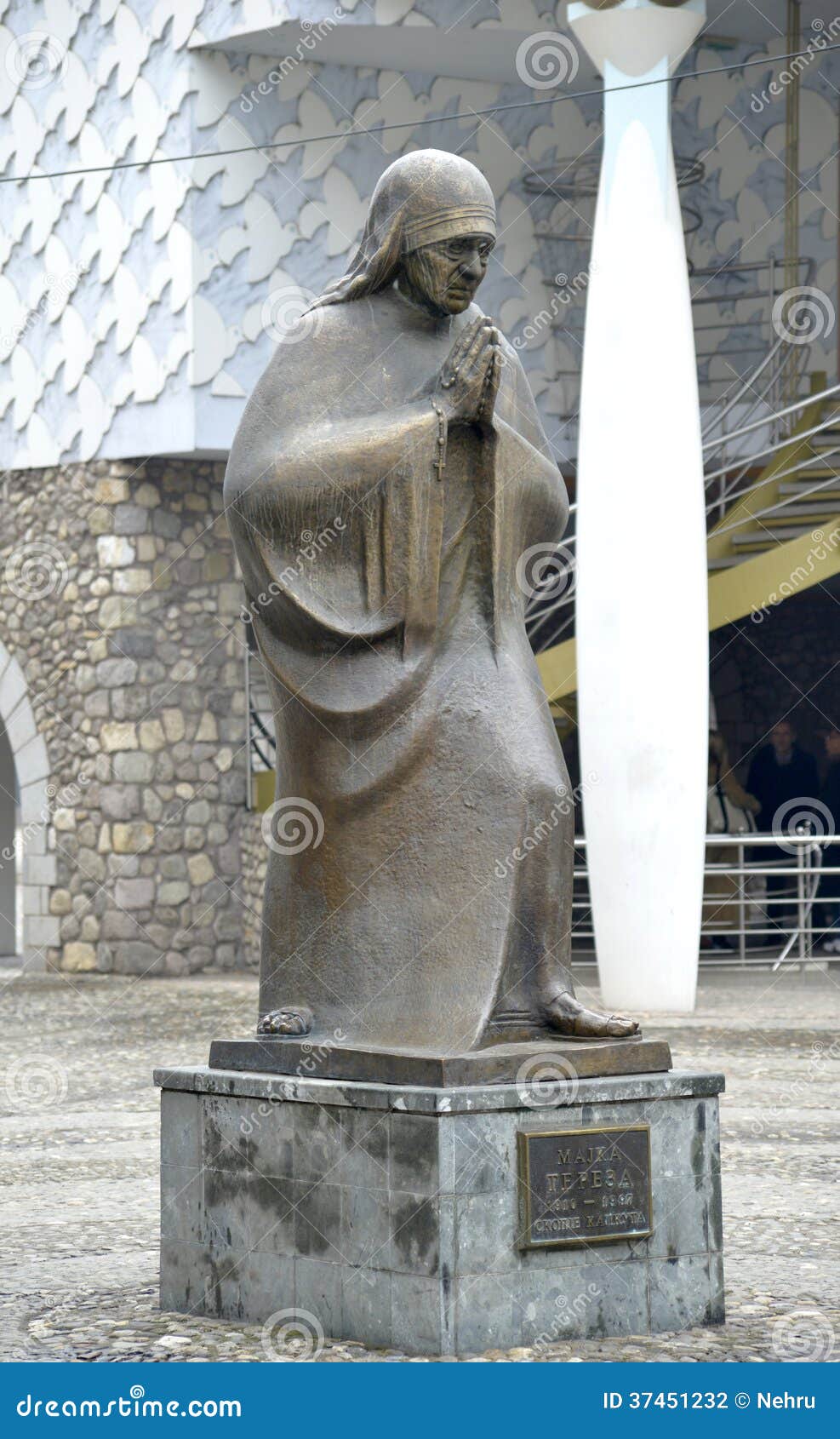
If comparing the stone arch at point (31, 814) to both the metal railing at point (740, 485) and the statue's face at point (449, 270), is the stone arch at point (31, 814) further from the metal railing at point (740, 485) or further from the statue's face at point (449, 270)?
the statue's face at point (449, 270)

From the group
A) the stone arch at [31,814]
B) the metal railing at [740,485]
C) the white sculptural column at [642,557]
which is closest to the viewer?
the white sculptural column at [642,557]

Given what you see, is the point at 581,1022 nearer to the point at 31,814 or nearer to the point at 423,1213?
the point at 423,1213

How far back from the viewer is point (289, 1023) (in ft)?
16.1

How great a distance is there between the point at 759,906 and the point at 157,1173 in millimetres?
10178

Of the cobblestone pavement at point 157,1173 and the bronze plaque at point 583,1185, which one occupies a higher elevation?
the bronze plaque at point 583,1185

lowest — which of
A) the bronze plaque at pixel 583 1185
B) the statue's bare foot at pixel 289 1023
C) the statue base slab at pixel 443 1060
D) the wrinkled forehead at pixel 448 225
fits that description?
the bronze plaque at pixel 583 1185

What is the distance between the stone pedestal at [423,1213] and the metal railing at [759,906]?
9.46 m

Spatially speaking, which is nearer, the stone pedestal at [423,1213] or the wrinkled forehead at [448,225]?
the stone pedestal at [423,1213]

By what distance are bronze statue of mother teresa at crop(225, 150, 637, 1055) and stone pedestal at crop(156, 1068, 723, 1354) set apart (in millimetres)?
200

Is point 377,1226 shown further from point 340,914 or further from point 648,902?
point 648,902

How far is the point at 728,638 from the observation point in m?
18.5

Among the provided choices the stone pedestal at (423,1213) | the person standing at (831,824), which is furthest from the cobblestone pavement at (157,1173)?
the person standing at (831,824)

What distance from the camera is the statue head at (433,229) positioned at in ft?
16.3

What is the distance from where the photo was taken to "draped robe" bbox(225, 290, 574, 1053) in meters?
4.85
